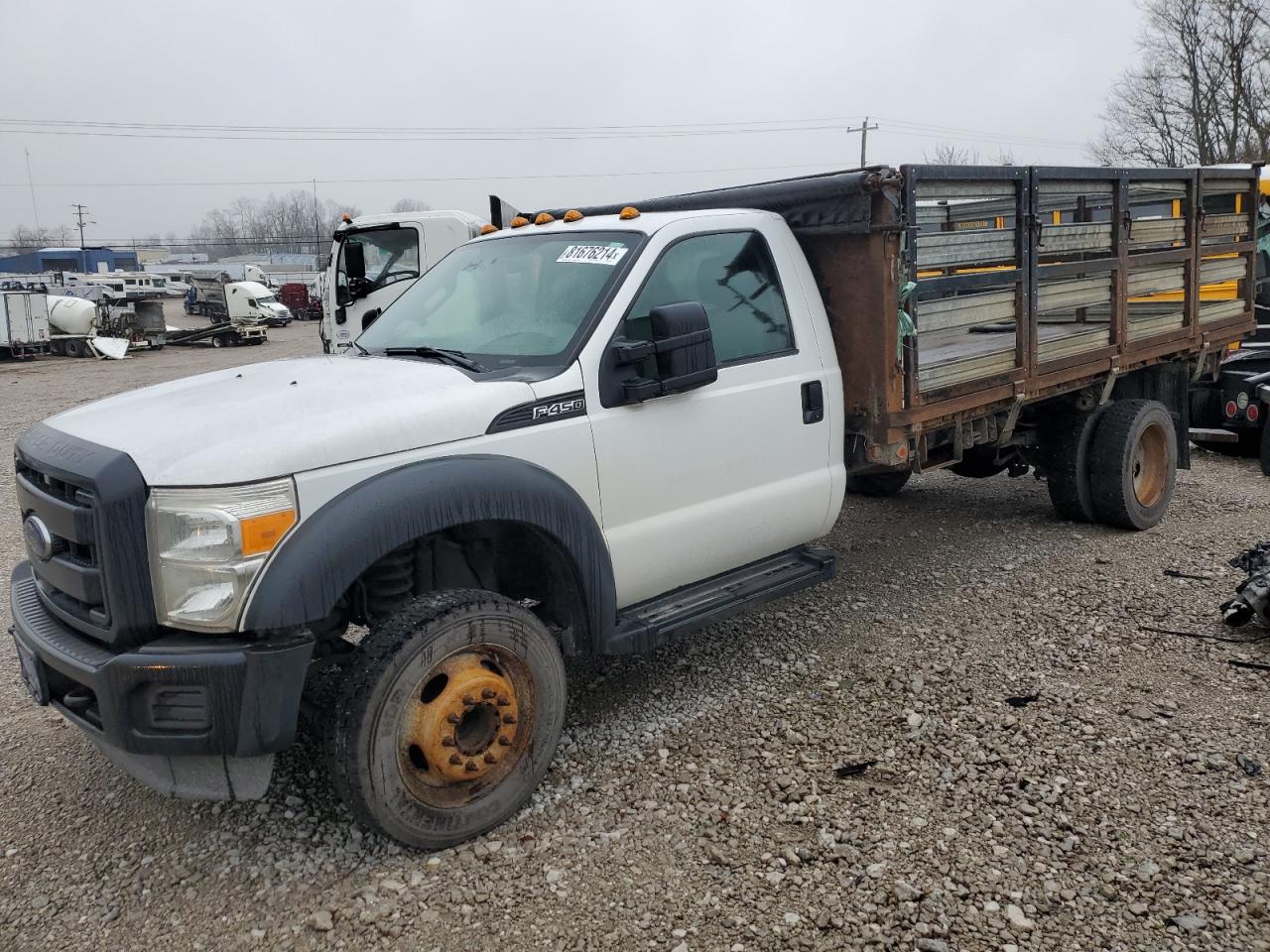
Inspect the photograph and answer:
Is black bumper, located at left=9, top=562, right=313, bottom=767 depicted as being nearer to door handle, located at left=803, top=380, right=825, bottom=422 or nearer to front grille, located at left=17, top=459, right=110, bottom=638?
front grille, located at left=17, top=459, right=110, bottom=638

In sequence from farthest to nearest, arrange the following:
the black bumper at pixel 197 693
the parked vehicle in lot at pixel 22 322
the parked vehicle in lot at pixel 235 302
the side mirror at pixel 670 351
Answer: the parked vehicle in lot at pixel 235 302, the parked vehicle in lot at pixel 22 322, the side mirror at pixel 670 351, the black bumper at pixel 197 693

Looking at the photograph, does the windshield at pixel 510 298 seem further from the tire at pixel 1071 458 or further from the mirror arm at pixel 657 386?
the tire at pixel 1071 458

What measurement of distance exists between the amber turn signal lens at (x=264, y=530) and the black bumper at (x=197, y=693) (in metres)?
0.28

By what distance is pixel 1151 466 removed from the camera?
700cm

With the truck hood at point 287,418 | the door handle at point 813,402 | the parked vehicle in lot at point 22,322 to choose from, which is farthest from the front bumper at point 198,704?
the parked vehicle in lot at point 22,322

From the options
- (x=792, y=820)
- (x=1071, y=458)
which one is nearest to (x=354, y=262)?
(x=1071, y=458)

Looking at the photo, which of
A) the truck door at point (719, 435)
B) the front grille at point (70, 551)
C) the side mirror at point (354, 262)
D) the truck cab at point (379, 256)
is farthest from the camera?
the side mirror at point (354, 262)

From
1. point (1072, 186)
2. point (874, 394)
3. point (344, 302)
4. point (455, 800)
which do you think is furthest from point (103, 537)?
point (344, 302)

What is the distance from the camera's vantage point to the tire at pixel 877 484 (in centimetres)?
787

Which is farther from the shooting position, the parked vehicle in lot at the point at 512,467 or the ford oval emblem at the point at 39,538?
the ford oval emblem at the point at 39,538

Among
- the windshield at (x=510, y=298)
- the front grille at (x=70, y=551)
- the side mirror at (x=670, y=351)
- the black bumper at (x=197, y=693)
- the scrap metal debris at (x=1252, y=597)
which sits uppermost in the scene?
the windshield at (x=510, y=298)

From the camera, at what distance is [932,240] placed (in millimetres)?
4781

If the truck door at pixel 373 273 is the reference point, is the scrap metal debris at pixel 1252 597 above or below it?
below

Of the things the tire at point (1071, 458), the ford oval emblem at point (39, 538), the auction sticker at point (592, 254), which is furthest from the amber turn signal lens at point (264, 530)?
the tire at point (1071, 458)
